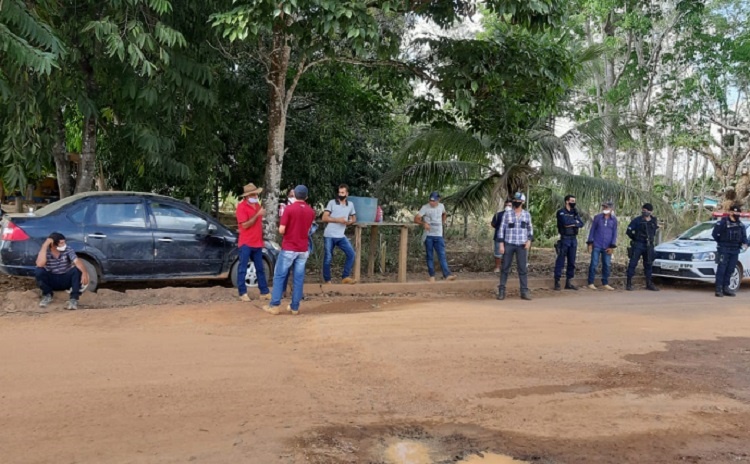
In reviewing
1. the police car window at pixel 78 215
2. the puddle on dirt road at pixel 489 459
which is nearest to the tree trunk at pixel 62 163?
the police car window at pixel 78 215

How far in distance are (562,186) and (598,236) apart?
264 centimetres

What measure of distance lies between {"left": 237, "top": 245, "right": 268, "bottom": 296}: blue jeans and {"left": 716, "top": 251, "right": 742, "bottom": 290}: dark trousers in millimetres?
8614

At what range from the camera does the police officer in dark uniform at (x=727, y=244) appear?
39.4 ft

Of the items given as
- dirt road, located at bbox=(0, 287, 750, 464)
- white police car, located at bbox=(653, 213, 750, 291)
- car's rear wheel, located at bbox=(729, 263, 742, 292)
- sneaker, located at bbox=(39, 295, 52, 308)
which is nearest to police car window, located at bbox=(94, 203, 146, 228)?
sneaker, located at bbox=(39, 295, 52, 308)

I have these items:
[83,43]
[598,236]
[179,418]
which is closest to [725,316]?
[598,236]

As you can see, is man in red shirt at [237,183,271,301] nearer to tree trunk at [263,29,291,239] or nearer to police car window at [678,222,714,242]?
tree trunk at [263,29,291,239]

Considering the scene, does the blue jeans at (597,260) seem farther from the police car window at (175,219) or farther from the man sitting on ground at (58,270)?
the man sitting on ground at (58,270)

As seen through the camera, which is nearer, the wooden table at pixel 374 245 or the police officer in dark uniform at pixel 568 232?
the wooden table at pixel 374 245

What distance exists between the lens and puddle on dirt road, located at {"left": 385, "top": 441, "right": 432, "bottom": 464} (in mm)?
4109

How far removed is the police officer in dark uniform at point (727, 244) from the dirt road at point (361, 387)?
12.1ft

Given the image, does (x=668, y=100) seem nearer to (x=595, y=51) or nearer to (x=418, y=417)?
(x=595, y=51)

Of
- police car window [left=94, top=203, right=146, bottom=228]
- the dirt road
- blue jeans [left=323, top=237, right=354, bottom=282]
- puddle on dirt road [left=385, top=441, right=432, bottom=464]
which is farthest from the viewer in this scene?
blue jeans [left=323, top=237, right=354, bottom=282]

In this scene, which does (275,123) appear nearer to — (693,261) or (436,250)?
(436,250)

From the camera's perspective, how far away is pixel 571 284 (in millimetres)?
12680
